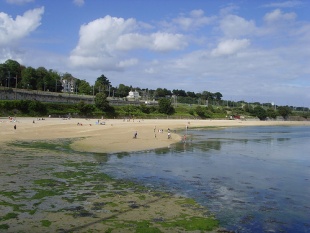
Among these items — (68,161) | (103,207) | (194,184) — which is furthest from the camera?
(68,161)

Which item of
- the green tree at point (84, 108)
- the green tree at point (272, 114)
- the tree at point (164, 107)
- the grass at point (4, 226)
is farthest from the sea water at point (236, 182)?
the green tree at point (272, 114)

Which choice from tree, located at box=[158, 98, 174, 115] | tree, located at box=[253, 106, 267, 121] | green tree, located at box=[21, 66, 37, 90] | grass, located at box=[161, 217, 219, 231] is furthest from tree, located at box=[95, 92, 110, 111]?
tree, located at box=[253, 106, 267, 121]

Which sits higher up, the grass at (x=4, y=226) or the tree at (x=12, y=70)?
the tree at (x=12, y=70)

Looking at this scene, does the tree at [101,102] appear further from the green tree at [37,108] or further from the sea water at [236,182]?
the sea water at [236,182]

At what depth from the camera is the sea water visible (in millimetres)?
13172

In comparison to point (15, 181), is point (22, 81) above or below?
above

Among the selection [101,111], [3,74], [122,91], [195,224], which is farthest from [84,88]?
→ [195,224]

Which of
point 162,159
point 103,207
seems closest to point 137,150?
point 162,159

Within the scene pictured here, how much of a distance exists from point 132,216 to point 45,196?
455 centimetres

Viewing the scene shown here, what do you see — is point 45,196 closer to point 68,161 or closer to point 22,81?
point 68,161

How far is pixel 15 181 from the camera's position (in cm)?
1697

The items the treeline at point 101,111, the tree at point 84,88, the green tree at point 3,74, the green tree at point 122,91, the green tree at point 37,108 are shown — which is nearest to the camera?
the treeline at point 101,111

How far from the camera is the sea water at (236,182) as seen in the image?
13.2 metres

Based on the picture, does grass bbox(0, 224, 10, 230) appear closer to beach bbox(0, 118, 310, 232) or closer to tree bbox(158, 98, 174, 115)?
beach bbox(0, 118, 310, 232)
